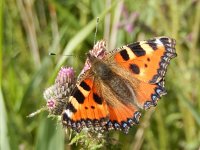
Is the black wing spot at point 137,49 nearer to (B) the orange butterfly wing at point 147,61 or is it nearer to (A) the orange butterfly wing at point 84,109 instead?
(B) the orange butterfly wing at point 147,61

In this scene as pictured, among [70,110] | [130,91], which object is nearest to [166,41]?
[130,91]

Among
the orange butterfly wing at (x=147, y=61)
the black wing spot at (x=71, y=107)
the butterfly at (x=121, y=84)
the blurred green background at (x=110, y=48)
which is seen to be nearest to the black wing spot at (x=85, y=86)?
the butterfly at (x=121, y=84)

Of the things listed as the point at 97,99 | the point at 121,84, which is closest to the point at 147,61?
the point at 121,84

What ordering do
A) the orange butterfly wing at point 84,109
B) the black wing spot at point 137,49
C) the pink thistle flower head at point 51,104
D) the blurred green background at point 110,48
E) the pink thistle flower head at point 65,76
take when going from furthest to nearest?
the blurred green background at point 110,48, the black wing spot at point 137,49, the pink thistle flower head at point 65,76, the pink thistle flower head at point 51,104, the orange butterfly wing at point 84,109

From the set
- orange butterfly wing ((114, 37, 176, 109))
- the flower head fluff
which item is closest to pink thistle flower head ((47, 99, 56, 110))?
the flower head fluff

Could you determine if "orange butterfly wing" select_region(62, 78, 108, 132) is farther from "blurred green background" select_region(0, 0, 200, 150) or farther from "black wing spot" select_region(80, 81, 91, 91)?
"blurred green background" select_region(0, 0, 200, 150)

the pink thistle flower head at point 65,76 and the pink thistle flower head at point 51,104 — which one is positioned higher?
the pink thistle flower head at point 65,76

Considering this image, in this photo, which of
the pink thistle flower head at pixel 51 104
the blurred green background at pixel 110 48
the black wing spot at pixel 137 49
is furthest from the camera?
the blurred green background at pixel 110 48
